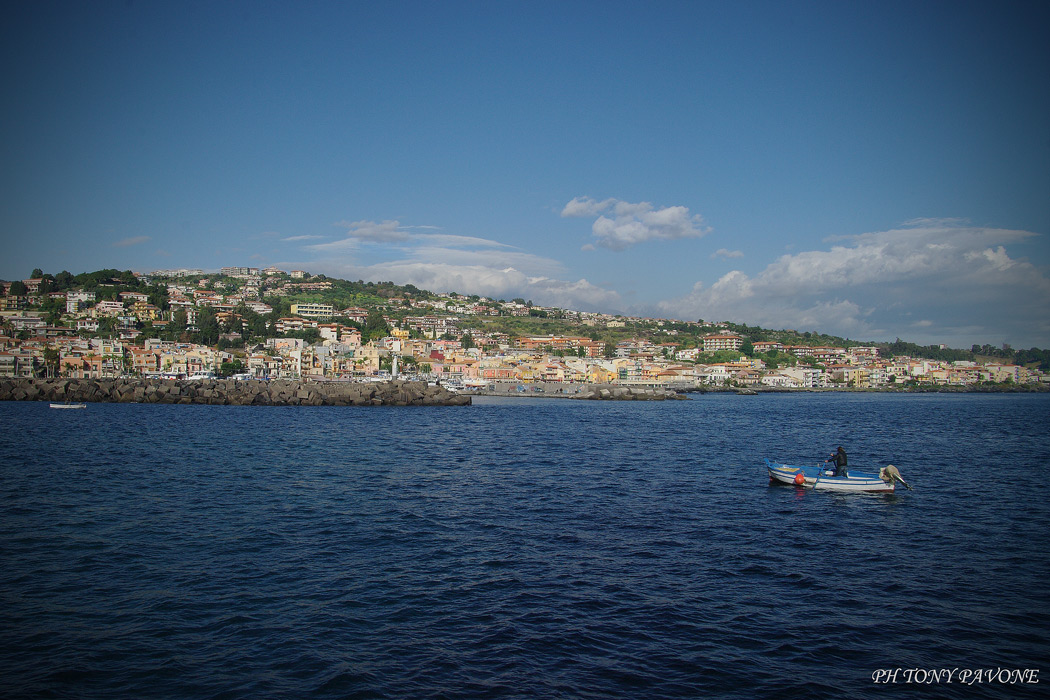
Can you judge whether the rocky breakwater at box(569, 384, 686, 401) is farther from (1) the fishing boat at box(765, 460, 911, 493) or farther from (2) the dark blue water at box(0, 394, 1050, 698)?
(1) the fishing boat at box(765, 460, 911, 493)

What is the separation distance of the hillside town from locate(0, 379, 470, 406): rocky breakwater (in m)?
21.2

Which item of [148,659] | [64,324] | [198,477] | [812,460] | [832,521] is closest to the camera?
[148,659]

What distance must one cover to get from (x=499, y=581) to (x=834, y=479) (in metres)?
10.9

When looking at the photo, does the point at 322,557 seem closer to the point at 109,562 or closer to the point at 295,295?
the point at 109,562

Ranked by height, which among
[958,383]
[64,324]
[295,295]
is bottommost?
[958,383]

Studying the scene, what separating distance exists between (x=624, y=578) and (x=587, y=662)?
2.65 metres

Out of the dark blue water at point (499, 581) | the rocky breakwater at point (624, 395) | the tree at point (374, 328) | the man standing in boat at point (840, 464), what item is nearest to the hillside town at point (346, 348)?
the tree at point (374, 328)

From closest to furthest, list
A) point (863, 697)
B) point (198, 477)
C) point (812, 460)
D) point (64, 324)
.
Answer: point (863, 697) < point (198, 477) < point (812, 460) < point (64, 324)

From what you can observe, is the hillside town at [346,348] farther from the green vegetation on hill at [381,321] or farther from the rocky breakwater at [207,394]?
the rocky breakwater at [207,394]

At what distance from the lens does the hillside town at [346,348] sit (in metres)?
76.1

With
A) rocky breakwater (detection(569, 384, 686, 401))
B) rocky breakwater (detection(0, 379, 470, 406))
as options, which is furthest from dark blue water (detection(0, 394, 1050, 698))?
rocky breakwater (detection(569, 384, 686, 401))

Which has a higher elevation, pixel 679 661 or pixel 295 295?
pixel 295 295

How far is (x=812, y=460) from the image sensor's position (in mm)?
21562

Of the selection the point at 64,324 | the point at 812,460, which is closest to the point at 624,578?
the point at 812,460
